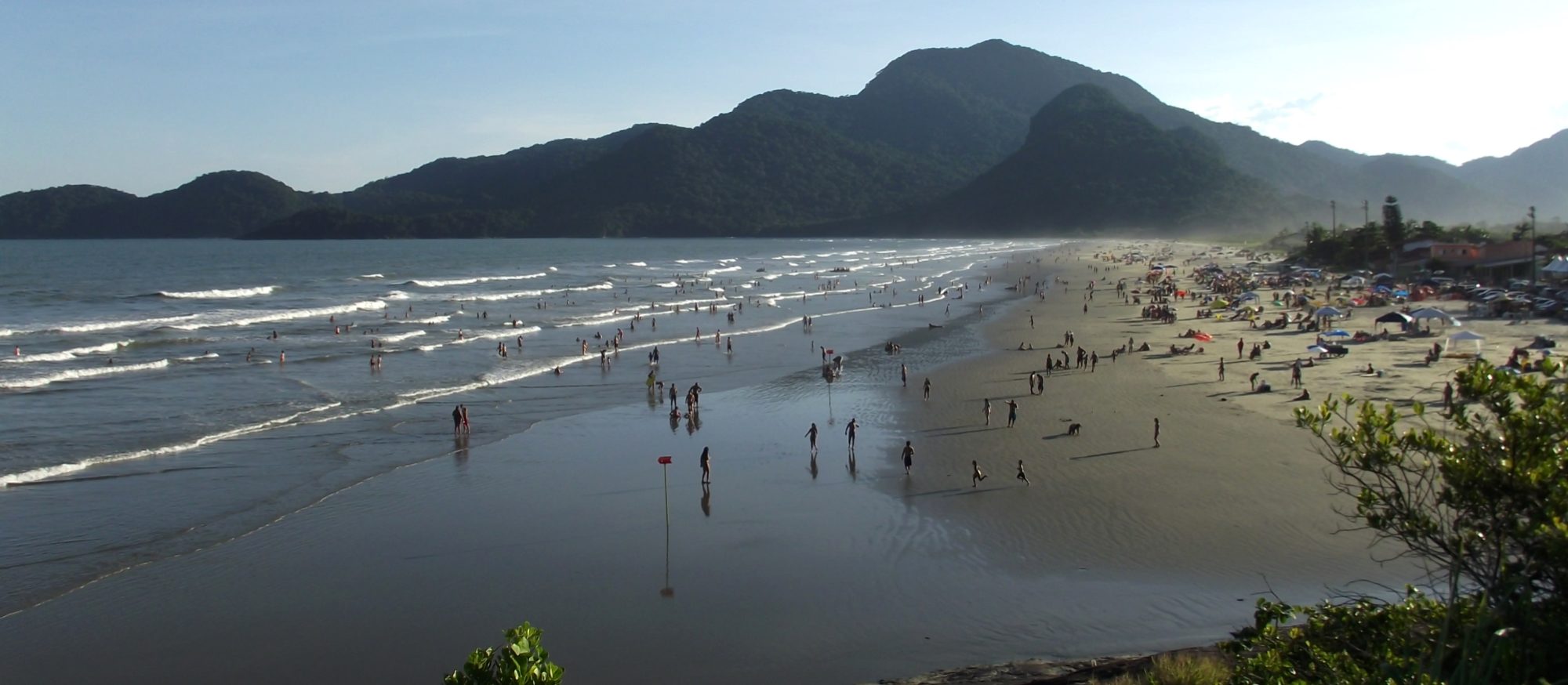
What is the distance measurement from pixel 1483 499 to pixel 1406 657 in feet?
2.82

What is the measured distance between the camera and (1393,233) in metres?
61.9

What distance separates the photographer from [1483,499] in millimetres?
4820

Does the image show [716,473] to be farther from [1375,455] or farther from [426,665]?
[1375,455]

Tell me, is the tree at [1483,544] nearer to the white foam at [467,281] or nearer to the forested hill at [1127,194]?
the white foam at [467,281]

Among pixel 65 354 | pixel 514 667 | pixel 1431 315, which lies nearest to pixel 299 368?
pixel 65 354

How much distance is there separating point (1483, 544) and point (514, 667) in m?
4.67

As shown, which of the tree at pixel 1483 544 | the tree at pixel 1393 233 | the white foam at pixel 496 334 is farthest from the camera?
the tree at pixel 1393 233

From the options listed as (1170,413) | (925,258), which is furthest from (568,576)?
(925,258)

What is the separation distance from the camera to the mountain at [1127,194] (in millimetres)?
167250

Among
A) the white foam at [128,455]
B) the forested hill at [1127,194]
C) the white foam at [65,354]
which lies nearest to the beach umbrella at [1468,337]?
the white foam at [128,455]

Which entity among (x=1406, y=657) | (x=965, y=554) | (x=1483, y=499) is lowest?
(x=965, y=554)

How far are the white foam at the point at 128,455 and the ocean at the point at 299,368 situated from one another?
2.7 inches

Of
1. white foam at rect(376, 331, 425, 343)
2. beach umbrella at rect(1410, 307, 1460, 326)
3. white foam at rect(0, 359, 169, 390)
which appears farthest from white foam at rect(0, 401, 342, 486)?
beach umbrella at rect(1410, 307, 1460, 326)

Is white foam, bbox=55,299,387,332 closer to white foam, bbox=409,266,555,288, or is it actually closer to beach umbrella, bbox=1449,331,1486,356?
white foam, bbox=409,266,555,288
